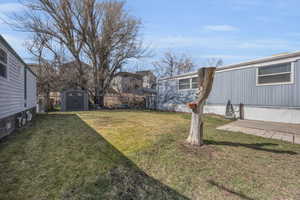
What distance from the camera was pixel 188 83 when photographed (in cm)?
1104

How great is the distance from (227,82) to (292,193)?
728 centimetres

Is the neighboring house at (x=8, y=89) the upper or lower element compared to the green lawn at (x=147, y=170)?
upper

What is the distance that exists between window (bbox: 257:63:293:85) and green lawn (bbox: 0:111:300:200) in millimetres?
3882

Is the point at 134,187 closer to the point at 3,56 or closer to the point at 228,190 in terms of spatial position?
the point at 228,190

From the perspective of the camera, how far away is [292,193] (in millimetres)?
1972

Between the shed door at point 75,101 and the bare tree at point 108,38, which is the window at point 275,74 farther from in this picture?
the shed door at point 75,101

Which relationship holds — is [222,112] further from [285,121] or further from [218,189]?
[218,189]

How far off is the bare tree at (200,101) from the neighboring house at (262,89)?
5.01m

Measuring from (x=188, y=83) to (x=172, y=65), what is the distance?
15224 millimetres

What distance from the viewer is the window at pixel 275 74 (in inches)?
249

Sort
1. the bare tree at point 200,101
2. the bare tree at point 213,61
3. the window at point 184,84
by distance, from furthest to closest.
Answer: the bare tree at point 213,61, the window at point 184,84, the bare tree at point 200,101

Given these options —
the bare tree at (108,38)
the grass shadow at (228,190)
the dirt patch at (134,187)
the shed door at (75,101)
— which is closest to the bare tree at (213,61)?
the bare tree at (108,38)

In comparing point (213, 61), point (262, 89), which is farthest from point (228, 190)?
point (213, 61)

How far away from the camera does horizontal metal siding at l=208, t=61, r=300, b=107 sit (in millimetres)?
6188
